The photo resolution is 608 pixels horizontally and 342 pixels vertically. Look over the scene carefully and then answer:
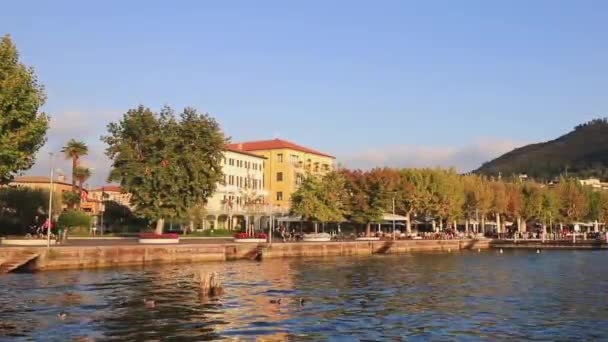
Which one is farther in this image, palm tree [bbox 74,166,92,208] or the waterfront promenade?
palm tree [bbox 74,166,92,208]

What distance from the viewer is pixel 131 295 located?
3550cm

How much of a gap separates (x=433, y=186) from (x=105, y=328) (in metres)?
101

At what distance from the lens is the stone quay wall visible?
166 ft

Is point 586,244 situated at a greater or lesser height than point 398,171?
lesser

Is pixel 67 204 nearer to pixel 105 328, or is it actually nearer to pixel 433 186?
pixel 433 186

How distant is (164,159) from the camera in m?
73.9

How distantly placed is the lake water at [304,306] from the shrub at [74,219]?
3304cm

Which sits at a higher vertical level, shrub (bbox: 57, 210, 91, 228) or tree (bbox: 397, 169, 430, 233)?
tree (bbox: 397, 169, 430, 233)

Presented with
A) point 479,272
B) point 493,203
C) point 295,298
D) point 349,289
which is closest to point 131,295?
point 295,298

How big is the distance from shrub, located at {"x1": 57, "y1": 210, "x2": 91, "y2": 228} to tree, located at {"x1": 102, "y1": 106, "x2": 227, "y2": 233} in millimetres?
11200

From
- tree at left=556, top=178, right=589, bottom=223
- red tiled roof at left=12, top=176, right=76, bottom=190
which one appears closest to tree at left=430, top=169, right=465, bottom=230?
tree at left=556, top=178, right=589, bottom=223

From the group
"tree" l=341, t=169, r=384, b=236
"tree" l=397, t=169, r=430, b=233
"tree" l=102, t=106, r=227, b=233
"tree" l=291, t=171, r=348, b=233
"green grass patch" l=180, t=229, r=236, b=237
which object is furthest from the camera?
"tree" l=397, t=169, r=430, b=233

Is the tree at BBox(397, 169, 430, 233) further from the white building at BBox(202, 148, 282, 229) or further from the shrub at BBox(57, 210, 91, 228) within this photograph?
the shrub at BBox(57, 210, 91, 228)

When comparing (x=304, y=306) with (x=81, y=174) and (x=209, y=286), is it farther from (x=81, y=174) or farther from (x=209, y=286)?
(x=81, y=174)
